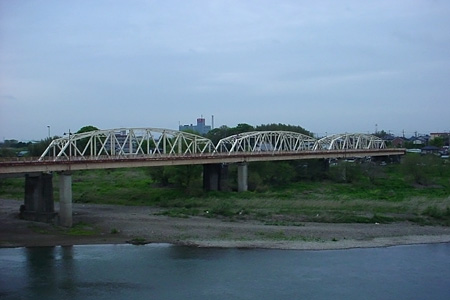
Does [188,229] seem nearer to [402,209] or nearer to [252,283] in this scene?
[252,283]

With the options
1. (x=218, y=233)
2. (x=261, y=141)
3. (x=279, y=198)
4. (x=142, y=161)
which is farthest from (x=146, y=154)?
(x=261, y=141)

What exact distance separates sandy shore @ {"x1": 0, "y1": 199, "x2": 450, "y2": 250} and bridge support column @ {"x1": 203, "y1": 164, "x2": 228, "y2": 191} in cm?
1554

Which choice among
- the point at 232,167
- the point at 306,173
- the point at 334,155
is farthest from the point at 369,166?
the point at 232,167

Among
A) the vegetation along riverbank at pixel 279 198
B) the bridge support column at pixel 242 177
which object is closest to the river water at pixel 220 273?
the vegetation along riverbank at pixel 279 198

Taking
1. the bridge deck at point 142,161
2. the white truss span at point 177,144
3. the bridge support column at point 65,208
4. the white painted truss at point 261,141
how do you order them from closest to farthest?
Result: the bridge deck at point 142,161, the bridge support column at point 65,208, the white truss span at point 177,144, the white painted truss at point 261,141

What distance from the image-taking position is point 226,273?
28.1 meters

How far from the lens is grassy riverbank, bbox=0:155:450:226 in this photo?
4356 cm

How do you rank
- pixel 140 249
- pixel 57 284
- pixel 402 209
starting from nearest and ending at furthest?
pixel 57 284 < pixel 140 249 < pixel 402 209

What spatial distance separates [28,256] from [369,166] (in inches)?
2247

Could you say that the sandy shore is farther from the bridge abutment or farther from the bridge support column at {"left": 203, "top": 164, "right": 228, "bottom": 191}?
the bridge support column at {"left": 203, "top": 164, "right": 228, "bottom": 191}

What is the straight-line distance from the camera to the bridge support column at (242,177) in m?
60.6

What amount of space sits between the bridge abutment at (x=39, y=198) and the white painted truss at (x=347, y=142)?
175 feet

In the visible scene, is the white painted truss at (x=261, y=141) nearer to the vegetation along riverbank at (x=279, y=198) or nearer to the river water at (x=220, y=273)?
the vegetation along riverbank at (x=279, y=198)

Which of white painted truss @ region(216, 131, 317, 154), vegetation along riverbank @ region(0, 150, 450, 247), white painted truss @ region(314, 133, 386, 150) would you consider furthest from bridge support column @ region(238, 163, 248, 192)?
white painted truss @ region(314, 133, 386, 150)
